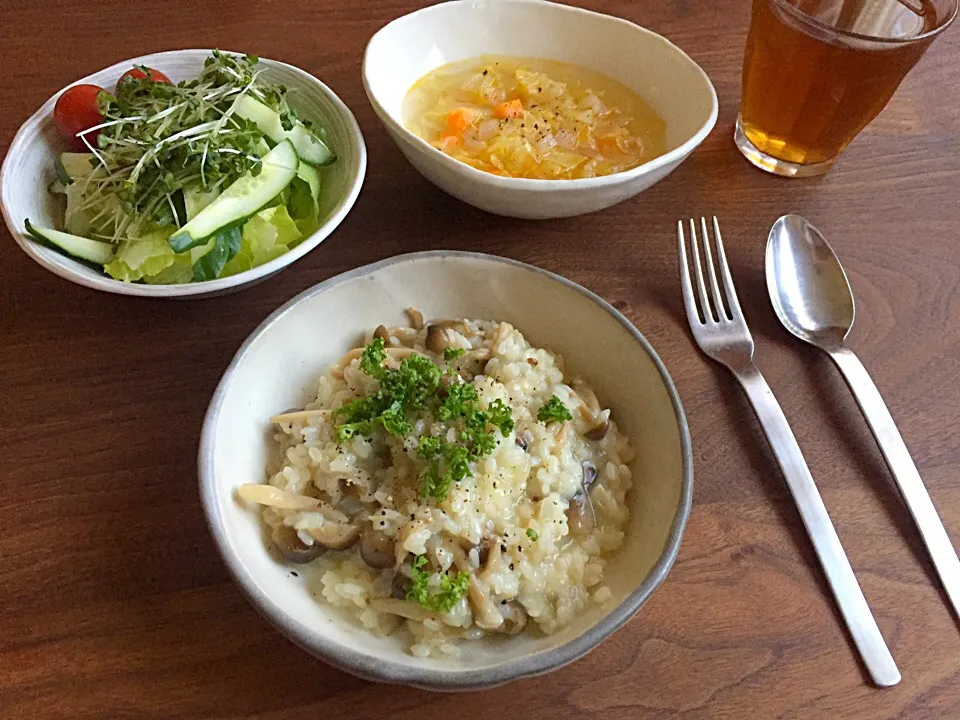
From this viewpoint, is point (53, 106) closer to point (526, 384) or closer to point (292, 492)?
point (292, 492)

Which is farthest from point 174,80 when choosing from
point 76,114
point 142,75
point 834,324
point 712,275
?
point 834,324

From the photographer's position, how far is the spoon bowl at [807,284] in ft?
6.06

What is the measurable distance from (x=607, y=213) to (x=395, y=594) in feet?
3.96

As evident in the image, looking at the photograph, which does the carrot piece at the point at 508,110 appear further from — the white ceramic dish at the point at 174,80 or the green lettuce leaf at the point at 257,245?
the green lettuce leaf at the point at 257,245

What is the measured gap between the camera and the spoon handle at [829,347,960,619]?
1.51 metres

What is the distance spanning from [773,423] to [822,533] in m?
0.26

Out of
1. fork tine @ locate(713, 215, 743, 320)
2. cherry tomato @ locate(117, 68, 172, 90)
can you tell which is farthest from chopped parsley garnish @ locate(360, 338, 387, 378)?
cherry tomato @ locate(117, 68, 172, 90)

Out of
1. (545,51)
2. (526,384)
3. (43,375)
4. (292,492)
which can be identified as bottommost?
(43,375)

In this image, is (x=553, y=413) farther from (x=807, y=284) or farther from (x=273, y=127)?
(x=273, y=127)

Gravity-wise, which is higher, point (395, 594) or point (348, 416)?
point (348, 416)

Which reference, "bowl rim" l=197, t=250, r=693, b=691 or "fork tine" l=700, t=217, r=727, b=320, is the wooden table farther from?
"bowl rim" l=197, t=250, r=693, b=691

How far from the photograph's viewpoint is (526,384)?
152cm

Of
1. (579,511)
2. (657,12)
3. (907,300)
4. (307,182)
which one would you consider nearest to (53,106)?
(307,182)

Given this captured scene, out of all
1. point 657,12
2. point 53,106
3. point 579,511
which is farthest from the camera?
point 657,12
